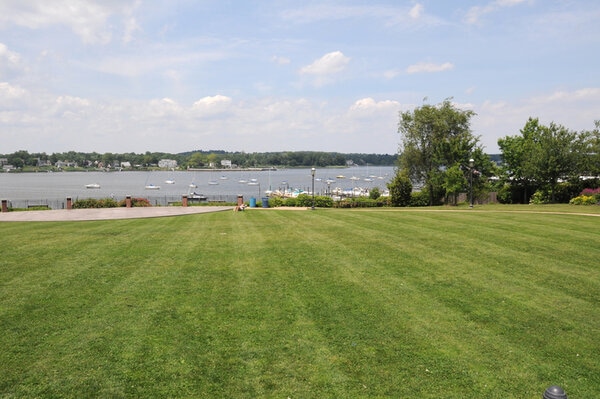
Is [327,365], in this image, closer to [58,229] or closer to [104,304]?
[104,304]

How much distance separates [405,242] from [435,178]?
1125 inches

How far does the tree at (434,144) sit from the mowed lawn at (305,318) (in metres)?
27.7

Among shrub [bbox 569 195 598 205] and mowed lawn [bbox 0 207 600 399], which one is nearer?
mowed lawn [bbox 0 207 600 399]

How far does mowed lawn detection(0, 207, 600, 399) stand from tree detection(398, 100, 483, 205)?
27715 mm

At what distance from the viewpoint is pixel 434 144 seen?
47.8m

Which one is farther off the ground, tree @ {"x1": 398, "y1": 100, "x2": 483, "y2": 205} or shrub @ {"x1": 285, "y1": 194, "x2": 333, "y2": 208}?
tree @ {"x1": 398, "y1": 100, "x2": 483, "y2": 205}

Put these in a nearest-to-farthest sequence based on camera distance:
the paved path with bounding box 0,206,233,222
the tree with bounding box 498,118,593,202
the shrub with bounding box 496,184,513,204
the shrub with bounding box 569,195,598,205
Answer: the paved path with bounding box 0,206,233,222, the shrub with bounding box 569,195,598,205, the tree with bounding box 498,118,593,202, the shrub with bounding box 496,184,513,204

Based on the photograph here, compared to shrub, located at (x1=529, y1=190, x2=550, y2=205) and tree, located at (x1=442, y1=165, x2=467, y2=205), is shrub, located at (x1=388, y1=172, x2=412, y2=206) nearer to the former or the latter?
tree, located at (x1=442, y1=165, x2=467, y2=205)

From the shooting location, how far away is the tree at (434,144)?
42.6m

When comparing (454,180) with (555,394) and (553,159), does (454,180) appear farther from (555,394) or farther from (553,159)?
(555,394)

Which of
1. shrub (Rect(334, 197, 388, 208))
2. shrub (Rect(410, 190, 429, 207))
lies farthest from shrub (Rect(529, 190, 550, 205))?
shrub (Rect(334, 197, 388, 208))

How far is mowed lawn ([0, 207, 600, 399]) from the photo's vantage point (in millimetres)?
6410

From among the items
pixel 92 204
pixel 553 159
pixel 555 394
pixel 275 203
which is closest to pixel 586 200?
pixel 553 159

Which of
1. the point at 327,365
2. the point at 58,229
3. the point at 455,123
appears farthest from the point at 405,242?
the point at 455,123
